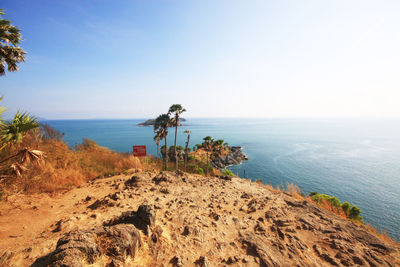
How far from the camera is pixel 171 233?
19.0ft

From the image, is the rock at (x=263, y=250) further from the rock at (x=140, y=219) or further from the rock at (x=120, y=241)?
the rock at (x=120, y=241)

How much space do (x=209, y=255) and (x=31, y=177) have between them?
11.9 metres

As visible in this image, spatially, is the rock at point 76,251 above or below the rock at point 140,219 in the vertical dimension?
above

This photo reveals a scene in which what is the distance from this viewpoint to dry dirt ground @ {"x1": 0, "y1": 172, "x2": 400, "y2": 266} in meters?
4.16

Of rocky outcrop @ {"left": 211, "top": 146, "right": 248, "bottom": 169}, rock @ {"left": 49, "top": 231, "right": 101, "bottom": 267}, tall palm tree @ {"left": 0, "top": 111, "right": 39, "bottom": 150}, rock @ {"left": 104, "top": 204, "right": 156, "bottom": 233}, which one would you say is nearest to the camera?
rock @ {"left": 49, "top": 231, "right": 101, "bottom": 267}

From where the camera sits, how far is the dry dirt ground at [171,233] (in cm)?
416

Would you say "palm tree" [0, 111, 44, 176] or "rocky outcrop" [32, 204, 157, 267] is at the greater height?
"palm tree" [0, 111, 44, 176]

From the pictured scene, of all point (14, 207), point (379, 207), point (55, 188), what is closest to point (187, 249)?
point (14, 207)

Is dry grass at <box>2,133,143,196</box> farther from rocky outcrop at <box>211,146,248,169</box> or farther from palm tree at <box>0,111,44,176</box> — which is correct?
rocky outcrop at <box>211,146,248,169</box>

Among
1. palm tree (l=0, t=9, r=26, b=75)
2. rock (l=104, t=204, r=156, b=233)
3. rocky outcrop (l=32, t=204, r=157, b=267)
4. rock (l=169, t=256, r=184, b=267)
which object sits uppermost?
palm tree (l=0, t=9, r=26, b=75)

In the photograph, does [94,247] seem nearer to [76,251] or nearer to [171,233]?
[76,251]

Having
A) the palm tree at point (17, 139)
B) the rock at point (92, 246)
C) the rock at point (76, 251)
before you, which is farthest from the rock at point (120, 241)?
the palm tree at point (17, 139)

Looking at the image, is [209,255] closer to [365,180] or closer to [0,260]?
[0,260]

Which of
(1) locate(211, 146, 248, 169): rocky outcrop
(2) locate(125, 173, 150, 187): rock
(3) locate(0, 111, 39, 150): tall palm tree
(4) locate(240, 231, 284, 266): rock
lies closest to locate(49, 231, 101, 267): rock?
(4) locate(240, 231, 284, 266): rock
